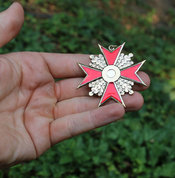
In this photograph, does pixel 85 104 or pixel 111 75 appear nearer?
pixel 85 104

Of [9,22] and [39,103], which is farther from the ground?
[9,22]

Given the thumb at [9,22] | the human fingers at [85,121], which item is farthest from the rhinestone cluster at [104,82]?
the thumb at [9,22]

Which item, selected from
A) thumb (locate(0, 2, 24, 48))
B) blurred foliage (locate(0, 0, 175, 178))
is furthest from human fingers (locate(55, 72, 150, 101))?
thumb (locate(0, 2, 24, 48))

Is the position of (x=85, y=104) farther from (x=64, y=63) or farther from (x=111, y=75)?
(x=64, y=63)

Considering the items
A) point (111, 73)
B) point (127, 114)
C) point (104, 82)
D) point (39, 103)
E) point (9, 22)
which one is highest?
point (9, 22)

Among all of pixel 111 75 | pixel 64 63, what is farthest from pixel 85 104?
pixel 64 63

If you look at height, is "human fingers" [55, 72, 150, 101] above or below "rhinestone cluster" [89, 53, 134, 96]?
below

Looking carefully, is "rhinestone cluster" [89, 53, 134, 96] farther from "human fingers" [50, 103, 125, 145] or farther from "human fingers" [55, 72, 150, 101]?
"human fingers" [50, 103, 125, 145]

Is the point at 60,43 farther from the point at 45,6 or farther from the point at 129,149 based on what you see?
the point at 129,149
